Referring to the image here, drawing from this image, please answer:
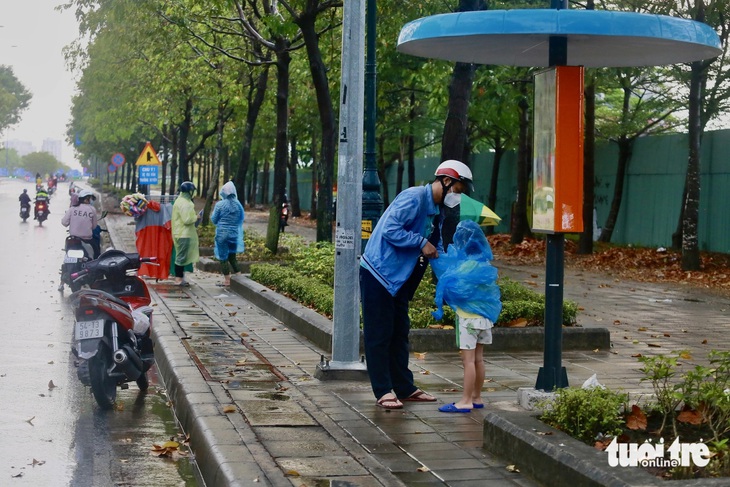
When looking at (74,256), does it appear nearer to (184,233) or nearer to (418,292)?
(184,233)

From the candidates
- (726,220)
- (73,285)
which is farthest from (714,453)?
(726,220)

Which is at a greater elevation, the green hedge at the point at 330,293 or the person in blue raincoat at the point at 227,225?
the person in blue raincoat at the point at 227,225

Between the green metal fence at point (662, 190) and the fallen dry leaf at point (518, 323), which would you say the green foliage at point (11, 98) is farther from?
the fallen dry leaf at point (518, 323)

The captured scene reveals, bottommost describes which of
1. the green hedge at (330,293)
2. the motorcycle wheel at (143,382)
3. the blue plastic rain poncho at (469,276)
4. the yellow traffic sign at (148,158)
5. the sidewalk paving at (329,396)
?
the motorcycle wheel at (143,382)

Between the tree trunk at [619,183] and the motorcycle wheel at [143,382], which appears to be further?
the tree trunk at [619,183]

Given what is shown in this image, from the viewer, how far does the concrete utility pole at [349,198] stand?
31.9 feet

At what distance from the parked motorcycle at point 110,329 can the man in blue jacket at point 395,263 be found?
216 centimetres

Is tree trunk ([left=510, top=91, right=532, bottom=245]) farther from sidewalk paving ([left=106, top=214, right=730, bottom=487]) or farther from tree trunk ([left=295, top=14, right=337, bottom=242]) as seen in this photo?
sidewalk paving ([left=106, top=214, right=730, bottom=487])

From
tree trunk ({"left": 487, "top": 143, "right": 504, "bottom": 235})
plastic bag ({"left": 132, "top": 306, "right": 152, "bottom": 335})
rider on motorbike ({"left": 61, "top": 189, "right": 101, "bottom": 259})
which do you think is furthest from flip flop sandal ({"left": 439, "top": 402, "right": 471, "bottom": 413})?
tree trunk ({"left": 487, "top": 143, "right": 504, "bottom": 235})

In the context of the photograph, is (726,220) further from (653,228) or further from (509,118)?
(509,118)

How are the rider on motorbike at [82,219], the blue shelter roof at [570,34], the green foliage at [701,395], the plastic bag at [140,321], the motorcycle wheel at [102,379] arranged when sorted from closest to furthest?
the green foliage at [701,395], the blue shelter roof at [570,34], the motorcycle wheel at [102,379], the plastic bag at [140,321], the rider on motorbike at [82,219]

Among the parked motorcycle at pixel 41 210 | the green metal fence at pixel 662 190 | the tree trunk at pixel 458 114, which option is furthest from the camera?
the parked motorcycle at pixel 41 210

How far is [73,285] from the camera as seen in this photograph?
1048cm

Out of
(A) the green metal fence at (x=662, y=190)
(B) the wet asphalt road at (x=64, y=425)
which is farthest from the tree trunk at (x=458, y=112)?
(A) the green metal fence at (x=662, y=190)
